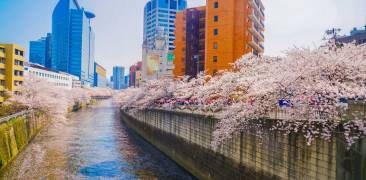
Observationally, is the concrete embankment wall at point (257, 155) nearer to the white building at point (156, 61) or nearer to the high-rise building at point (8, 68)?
the high-rise building at point (8, 68)

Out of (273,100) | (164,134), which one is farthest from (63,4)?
(273,100)

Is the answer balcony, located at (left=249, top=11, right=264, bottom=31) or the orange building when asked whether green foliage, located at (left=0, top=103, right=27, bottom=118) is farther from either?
balcony, located at (left=249, top=11, right=264, bottom=31)

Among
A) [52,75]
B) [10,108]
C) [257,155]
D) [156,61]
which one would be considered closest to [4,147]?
[10,108]

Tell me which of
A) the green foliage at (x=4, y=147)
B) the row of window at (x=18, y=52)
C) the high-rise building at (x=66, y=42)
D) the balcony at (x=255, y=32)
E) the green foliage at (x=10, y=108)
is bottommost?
the green foliage at (x=4, y=147)

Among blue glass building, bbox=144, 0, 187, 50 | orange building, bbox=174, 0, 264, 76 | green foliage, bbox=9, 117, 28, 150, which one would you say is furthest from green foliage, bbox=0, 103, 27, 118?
blue glass building, bbox=144, 0, 187, 50

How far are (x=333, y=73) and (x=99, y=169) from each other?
769 inches

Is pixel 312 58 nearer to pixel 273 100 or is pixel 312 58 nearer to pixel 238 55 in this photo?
pixel 273 100

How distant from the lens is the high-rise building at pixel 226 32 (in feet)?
155

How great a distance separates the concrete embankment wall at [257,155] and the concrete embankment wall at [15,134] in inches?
582

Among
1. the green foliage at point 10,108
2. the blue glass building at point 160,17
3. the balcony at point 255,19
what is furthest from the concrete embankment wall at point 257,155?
the blue glass building at point 160,17

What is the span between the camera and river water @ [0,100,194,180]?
2241cm

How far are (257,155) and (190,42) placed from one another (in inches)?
1874

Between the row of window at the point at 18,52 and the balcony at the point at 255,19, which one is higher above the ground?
the balcony at the point at 255,19

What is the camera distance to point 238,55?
47344 mm
